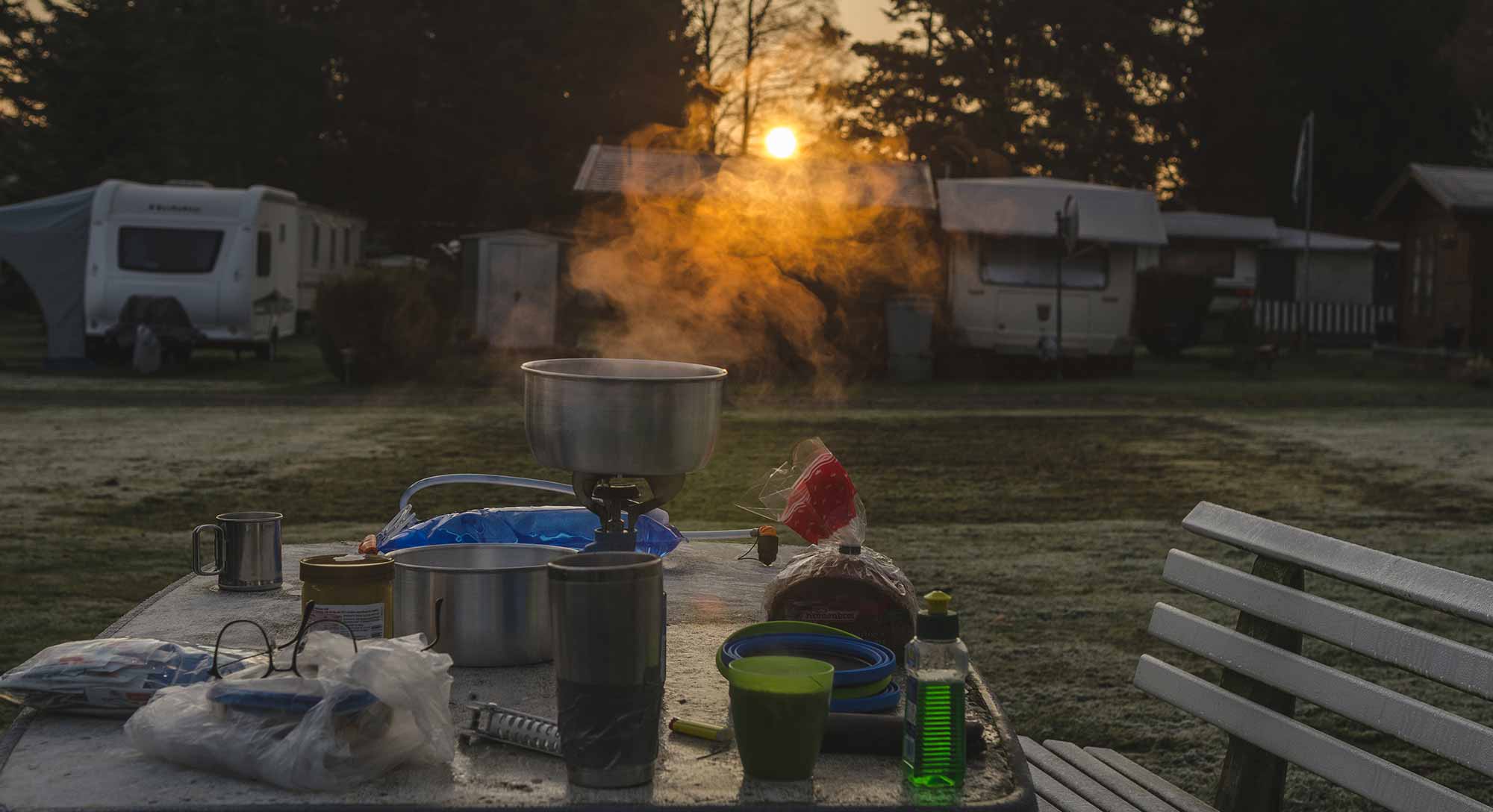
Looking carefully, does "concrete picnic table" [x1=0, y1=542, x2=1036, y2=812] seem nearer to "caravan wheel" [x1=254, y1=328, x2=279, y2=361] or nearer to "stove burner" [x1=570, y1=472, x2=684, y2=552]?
"stove burner" [x1=570, y1=472, x2=684, y2=552]

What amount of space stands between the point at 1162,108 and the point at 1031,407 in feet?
99.8

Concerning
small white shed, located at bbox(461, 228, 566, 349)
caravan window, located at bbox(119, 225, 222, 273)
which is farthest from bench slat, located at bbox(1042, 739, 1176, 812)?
small white shed, located at bbox(461, 228, 566, 349)

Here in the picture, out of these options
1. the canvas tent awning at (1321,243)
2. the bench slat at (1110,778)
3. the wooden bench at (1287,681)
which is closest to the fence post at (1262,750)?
the wooden bench at (1287,681)

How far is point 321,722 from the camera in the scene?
1.83 m

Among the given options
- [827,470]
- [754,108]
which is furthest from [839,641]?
[754,108]

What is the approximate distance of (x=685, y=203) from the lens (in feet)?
72.9

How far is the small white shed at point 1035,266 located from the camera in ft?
73.9

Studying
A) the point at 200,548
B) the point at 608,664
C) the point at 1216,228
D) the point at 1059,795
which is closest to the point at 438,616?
the point at 608,664

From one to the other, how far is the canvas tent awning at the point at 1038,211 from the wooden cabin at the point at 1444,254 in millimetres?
6764

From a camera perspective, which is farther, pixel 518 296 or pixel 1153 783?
pixel 518 296

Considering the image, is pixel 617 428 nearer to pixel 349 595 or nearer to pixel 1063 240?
pixel 349 595

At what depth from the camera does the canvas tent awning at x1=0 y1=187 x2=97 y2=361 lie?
71.5 ft

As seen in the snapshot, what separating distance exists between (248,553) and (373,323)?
16.5 m

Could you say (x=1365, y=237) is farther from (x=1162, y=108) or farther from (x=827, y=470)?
(x=827, y=470)
